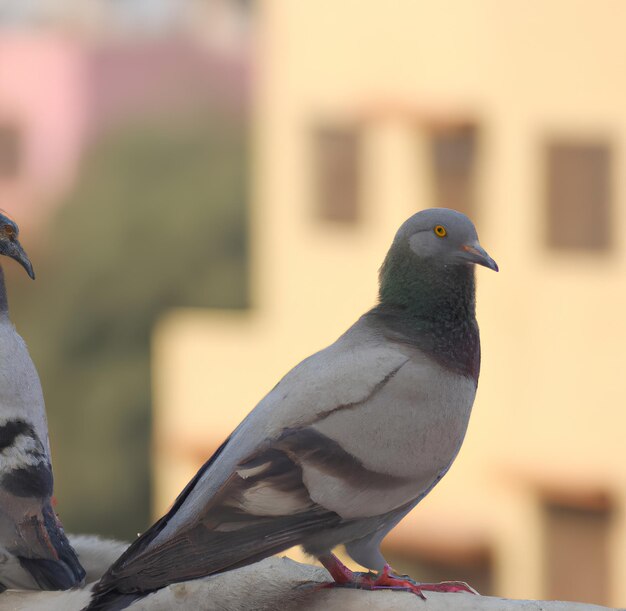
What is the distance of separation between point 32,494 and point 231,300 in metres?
18.9

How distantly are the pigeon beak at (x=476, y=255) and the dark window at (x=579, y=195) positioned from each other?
7.25 meters

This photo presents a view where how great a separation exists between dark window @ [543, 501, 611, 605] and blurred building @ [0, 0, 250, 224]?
12.0m

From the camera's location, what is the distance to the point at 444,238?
9.52 feet

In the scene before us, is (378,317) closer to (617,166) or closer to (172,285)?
(617,166)

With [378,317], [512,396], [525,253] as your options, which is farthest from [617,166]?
[378,317]

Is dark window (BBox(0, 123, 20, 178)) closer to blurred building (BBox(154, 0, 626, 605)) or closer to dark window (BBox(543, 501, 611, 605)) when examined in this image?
blurred building (BBox(154, 0, 626, 605))

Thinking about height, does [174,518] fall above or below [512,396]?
above

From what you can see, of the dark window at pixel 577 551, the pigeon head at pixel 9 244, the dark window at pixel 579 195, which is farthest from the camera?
the dark window at pixel 577 551

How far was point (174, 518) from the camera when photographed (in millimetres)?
2654

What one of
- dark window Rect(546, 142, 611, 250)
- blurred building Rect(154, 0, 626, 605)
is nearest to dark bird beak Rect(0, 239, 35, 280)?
blurred building Rect(154, 0, 626, 605)

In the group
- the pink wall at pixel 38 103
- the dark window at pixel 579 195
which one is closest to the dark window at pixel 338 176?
the dark window at pixel 579 195

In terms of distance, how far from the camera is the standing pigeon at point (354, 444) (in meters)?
2.55

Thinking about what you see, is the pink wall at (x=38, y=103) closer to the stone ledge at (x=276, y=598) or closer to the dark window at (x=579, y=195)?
the dark window at (x=579, y=195)

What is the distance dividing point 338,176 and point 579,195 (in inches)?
90.1
